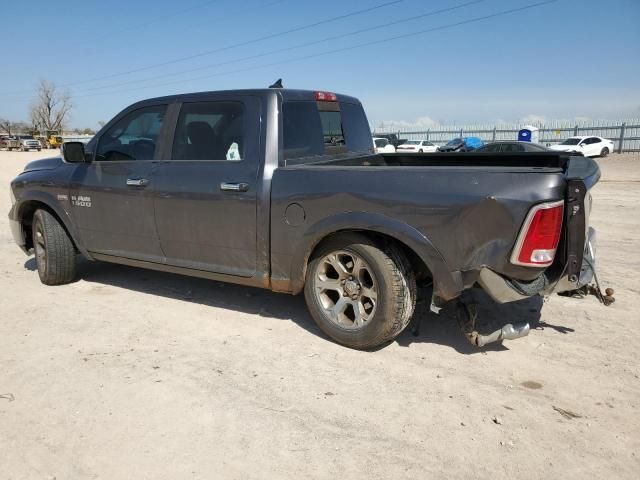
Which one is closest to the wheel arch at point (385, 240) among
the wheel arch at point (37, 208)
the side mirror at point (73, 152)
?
the side mirror at point (73, 152)

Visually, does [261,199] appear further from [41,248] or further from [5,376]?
[41,248]

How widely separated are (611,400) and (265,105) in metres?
3.08

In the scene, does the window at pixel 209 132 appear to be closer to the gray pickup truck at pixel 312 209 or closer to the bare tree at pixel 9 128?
the gray pickup truck at pixel 312 209

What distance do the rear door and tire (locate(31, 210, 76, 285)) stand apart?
149 cm

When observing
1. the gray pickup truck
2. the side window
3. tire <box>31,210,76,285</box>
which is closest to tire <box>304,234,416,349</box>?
the gray pickup truck

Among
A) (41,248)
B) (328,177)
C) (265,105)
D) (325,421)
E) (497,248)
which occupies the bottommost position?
(325,421)

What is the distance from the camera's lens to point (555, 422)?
286 cm

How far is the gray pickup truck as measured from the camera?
123 inches

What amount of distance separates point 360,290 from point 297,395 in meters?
0.90

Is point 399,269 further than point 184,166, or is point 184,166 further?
point 184,166

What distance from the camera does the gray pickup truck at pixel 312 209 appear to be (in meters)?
3.12

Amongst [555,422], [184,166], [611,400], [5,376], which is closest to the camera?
[555,422]

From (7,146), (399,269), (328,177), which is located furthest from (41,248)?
(7,146)

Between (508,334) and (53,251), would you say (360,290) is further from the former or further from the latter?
(53,251)
